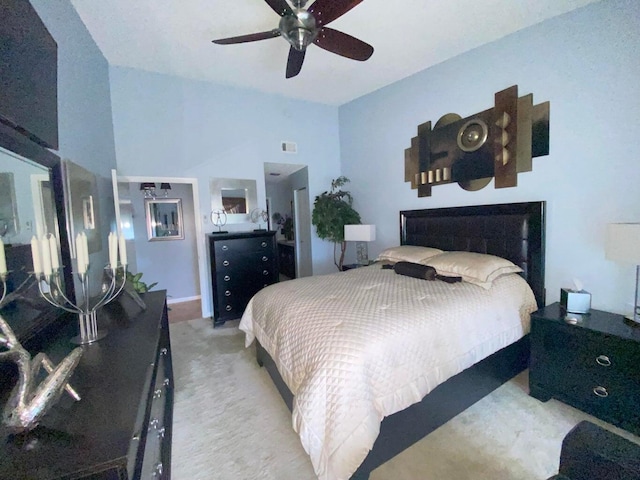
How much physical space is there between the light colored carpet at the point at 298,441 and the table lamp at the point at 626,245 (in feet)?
3.10

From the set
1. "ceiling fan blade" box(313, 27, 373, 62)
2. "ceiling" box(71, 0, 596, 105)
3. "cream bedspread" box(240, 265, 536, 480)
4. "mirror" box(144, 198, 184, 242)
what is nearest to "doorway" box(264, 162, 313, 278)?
"ceiling" box(71, 0, 596, 105)

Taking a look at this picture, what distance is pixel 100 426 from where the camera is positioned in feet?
2.38

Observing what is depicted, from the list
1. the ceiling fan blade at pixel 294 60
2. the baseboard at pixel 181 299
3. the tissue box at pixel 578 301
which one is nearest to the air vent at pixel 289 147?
the ceiling fan blade at pixel 294 60

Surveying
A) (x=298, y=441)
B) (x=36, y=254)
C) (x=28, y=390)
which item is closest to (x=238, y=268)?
(x=298, y=441)

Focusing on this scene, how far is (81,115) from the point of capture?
2.28 meters

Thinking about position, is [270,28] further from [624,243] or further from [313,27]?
[624,243]

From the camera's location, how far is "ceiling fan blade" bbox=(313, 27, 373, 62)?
1.99m

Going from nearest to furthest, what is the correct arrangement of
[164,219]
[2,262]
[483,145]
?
1. [2,262]
2. [483,145]
3. [164,219]

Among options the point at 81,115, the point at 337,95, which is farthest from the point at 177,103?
the point at 337,95

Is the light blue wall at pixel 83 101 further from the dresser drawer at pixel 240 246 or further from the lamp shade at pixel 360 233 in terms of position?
the lamp shade at pixel 360 233

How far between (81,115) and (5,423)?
2.55 m

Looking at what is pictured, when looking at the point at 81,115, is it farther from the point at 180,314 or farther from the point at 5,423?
the point at 180,314

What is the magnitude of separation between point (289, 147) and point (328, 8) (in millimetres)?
2568

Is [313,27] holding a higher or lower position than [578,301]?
higher
